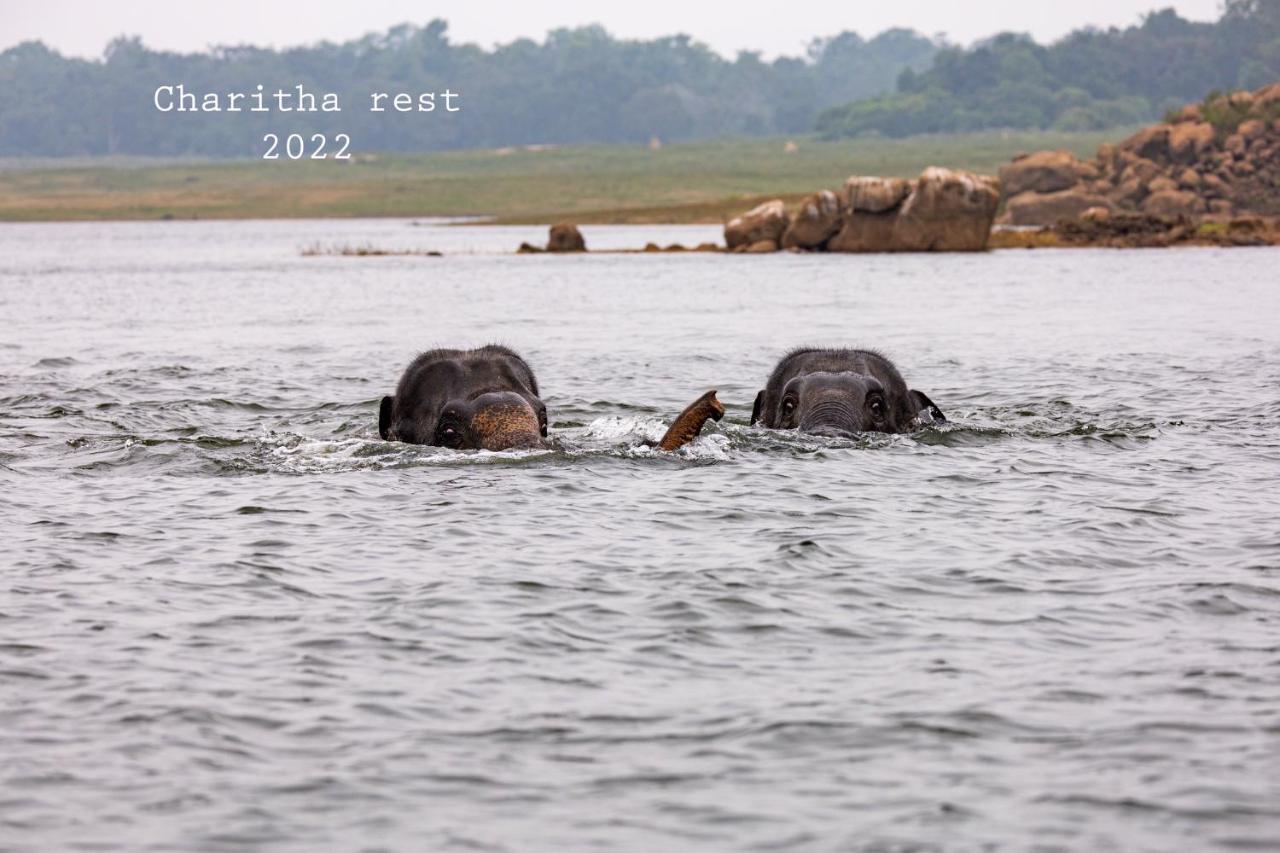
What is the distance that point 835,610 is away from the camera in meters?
9.85

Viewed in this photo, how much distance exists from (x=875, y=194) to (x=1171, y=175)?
2651 cm

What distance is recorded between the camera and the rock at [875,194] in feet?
211

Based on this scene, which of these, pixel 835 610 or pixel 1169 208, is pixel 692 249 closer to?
pixel 1169 208

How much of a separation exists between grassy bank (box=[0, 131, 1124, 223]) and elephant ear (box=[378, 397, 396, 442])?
8641 cm

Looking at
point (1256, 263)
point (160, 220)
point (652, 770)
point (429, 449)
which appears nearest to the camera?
point (652, 770)

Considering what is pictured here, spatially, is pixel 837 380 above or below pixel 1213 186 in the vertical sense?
below

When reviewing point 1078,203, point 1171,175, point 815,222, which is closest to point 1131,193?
point 1078,203

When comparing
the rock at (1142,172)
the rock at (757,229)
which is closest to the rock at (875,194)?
the rock at (757,229)

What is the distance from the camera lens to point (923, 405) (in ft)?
55.6

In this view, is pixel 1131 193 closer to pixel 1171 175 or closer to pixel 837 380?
pixel 1171 175

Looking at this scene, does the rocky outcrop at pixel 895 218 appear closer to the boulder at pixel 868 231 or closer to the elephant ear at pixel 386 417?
the boulder at pixel 868 231

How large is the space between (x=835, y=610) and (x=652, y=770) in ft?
9.26

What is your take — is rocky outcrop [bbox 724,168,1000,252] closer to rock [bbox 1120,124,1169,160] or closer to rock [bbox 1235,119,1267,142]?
rock [bbox 1120,124,1169,160]

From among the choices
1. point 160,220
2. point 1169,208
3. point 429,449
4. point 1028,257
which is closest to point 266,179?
point 160,220
